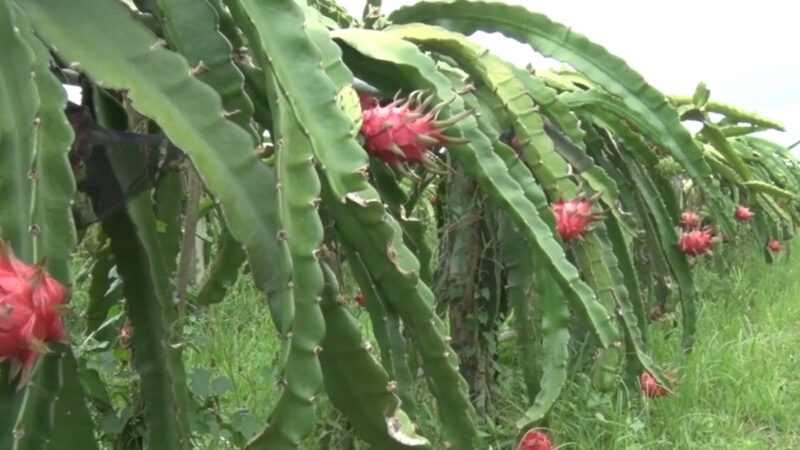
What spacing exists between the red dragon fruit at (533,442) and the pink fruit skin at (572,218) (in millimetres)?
519

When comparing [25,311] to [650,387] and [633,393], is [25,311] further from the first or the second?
[650,387]

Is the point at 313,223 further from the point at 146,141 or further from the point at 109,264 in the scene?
the point at 109,264

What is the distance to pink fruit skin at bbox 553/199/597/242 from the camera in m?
1.63

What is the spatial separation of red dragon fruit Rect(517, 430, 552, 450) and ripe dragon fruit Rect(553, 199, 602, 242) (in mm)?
519

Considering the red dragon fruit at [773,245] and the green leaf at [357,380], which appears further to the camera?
the red dragon fruit at [773,245]

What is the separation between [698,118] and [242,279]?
1.97 meters

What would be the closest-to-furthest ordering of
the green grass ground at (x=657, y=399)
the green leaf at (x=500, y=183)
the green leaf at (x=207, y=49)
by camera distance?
the green leaf at (x=207, y=49) < the green leaf at (x=500, y=183) < the green grass ground at (x=657, y=399)

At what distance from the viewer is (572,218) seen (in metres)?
A: 1.63

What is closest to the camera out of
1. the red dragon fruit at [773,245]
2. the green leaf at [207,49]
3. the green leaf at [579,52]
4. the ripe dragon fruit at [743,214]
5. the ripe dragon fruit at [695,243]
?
the green leaf at [207,49]

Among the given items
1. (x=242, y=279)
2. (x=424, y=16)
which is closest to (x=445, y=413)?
(x=424, y=16)

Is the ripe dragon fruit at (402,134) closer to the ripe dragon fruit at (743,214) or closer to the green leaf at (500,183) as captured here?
the green leaf at (500,183)

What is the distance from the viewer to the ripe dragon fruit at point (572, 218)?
1633 millimetres

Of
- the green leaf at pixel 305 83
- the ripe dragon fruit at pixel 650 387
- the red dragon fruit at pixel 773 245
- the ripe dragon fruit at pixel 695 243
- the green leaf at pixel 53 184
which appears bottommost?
the red dragon fruit at pixel 773 245

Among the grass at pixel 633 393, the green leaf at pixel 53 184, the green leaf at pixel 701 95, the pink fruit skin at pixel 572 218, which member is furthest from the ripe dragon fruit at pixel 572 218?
the green leaf at pixel 701 95
